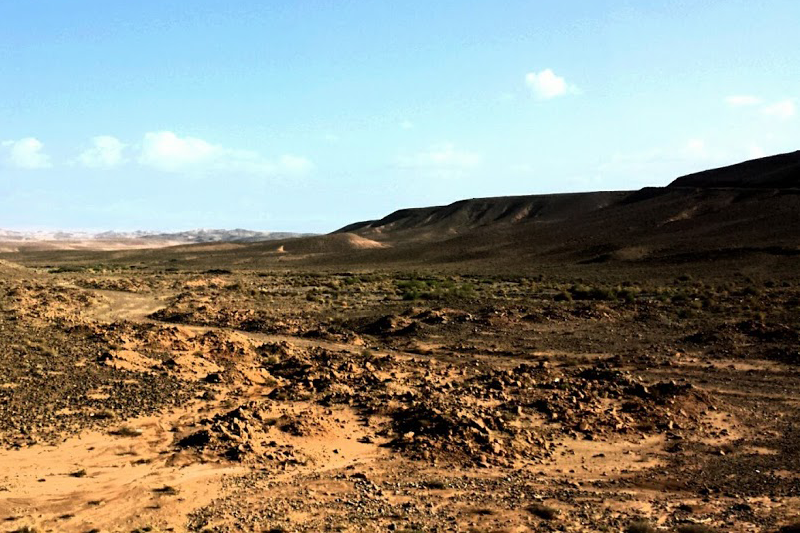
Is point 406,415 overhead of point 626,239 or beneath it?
beneath

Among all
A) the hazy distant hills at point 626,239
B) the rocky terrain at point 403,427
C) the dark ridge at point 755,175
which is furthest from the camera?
the dark ridge at point 755,175

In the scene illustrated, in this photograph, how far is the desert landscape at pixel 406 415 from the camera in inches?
385

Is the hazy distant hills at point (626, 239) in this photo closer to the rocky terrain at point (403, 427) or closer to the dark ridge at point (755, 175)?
the dark ridge at point (755, 175)

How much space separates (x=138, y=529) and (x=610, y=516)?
21.1 feet

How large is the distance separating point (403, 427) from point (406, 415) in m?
0.79

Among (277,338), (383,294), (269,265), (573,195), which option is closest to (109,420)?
(277,338)

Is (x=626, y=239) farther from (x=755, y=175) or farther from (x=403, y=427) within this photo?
(x=403, y=427)

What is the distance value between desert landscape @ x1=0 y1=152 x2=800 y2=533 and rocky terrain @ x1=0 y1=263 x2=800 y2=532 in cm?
5

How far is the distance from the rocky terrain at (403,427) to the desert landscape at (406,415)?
2.2 inches

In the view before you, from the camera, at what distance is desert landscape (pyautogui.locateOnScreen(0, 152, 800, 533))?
32.1ft

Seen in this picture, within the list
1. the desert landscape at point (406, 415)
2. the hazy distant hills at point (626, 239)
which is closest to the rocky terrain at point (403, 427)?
the desert landscape at point (406, 415)

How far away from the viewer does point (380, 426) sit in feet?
46.0

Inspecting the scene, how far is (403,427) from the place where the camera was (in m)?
13.7

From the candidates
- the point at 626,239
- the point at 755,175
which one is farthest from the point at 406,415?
the point at 755,175
